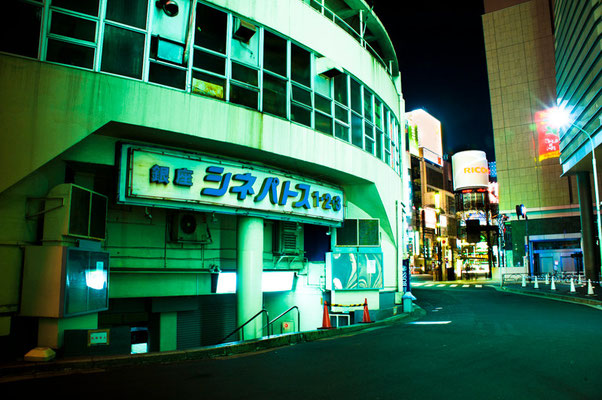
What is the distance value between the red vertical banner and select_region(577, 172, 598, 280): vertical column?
1098 inches

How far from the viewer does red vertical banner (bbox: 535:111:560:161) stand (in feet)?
197

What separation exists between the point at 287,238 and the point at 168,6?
865 centimetres

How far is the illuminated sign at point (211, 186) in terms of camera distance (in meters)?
10.3

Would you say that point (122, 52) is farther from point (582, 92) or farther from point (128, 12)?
point (582, 92)

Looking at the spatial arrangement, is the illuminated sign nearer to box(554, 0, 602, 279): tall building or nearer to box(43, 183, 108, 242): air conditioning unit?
box(43, 183, 108, 242): air conditioning unit

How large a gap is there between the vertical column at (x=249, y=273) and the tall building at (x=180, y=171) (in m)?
Answer: 0.05

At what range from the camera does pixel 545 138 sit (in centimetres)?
6100

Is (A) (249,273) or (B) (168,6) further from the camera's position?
(A) (249,273)

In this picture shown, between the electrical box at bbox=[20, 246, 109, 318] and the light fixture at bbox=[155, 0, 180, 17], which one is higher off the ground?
the light fixture at bbox=[155, 0, 180, 17]

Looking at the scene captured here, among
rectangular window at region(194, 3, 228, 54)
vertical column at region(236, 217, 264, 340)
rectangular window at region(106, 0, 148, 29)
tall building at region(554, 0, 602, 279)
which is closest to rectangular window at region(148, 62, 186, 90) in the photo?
rectangular window at region(106, 0, 148, 29)

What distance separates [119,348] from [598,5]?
32365 mm

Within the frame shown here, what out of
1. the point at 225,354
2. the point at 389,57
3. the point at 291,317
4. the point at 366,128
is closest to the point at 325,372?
the point at 225,354

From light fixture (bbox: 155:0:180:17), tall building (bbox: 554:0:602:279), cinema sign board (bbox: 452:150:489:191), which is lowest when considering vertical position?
light fixture (bbox: 155:0:180:17)

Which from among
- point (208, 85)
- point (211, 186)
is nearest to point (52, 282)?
point (211, 186)
